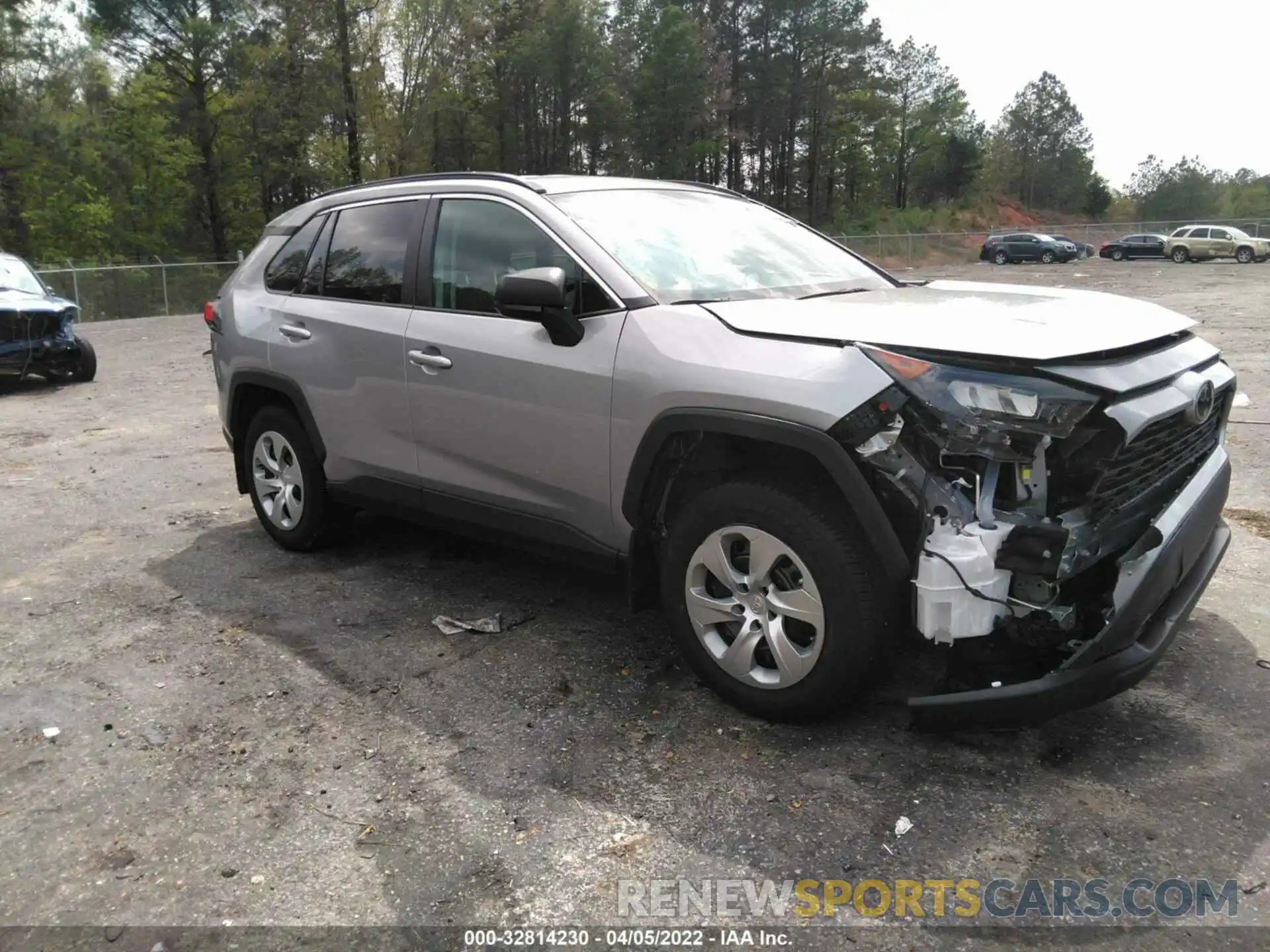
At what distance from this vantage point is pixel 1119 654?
2.76m

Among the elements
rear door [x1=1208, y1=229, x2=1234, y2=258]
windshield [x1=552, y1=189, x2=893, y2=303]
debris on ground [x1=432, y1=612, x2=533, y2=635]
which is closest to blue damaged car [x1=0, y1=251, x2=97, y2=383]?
debris on ground [x1=432, y1=612, x2=533, y2=635]

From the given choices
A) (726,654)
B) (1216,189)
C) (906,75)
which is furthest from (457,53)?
(1216,189)

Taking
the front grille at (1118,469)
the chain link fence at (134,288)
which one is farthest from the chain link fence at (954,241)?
the front grille at (1118,469)

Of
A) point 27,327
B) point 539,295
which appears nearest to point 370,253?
point 539,295

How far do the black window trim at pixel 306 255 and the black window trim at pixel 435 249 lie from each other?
0.95 m

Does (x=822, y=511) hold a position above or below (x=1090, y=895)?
above

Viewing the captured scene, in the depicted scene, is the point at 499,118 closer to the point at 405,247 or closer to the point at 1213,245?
the point at 1213,245

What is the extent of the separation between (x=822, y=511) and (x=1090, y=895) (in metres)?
1.24

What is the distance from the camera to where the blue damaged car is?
11695 mm

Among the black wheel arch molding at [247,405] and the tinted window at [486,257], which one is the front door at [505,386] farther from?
the black wheel arch molding at [247,405]

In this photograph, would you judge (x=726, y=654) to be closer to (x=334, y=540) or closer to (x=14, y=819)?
(x=14, y=819)

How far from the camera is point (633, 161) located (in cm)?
6012

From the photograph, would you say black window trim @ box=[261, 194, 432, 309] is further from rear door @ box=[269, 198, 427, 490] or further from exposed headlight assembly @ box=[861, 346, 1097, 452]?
exposed headlight assembly @ box=[861, 346, 1097, 452]

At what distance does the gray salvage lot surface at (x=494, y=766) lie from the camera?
8.59ft
